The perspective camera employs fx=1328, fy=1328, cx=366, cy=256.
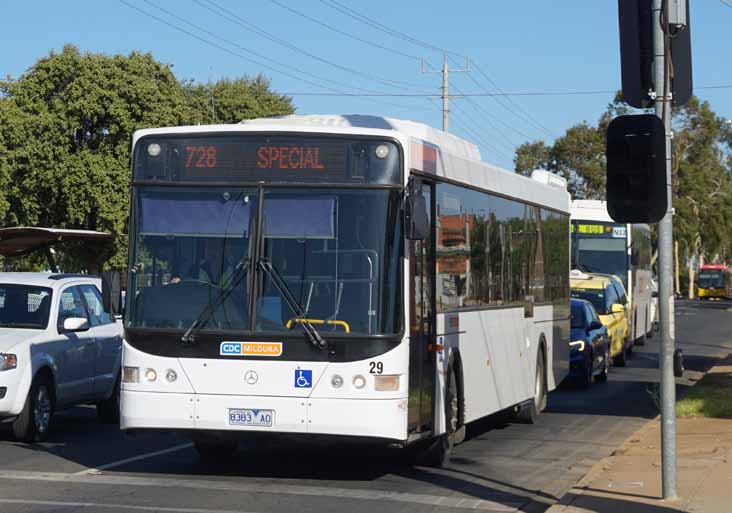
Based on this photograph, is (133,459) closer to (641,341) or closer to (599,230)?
(599,230)

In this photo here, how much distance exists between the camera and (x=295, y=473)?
41.2ft

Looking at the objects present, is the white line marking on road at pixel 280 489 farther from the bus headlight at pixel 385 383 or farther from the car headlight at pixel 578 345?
the car headlight at pixel 578 345

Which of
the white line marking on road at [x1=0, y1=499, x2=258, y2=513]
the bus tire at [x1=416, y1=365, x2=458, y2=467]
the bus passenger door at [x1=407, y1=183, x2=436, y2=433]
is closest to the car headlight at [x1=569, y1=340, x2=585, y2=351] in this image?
the bus tire at [x1=416, y1=365, x2=458, y2=467]

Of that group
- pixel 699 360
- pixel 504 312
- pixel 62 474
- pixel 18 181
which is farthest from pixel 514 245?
pixel 18 181

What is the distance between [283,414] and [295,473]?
59.1 inches

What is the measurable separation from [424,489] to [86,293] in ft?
22.1

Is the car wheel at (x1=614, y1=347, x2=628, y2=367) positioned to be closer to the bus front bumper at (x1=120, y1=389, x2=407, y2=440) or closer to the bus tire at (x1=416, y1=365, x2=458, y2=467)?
the bus tire at (x1=416, y1=365, x2=458, y2=467)

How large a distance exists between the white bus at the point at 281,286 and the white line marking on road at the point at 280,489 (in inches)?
17.4

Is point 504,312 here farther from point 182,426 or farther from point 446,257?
point 182,426

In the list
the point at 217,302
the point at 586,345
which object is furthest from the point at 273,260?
the point at 586,345

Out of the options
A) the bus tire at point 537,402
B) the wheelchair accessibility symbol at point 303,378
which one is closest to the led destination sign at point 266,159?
the wheelchair accessibility symbol at point 303,378

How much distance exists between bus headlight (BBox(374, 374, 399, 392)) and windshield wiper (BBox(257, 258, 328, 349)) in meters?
0.53

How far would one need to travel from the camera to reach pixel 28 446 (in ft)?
47.7

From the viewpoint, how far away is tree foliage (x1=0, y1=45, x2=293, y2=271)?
151ft
